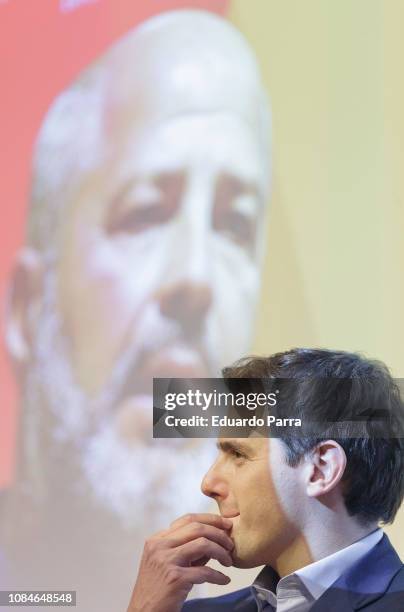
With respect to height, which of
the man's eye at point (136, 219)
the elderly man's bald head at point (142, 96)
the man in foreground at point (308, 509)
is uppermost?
the elderly man's bald head at point (142, 96)

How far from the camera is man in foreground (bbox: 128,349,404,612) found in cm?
157

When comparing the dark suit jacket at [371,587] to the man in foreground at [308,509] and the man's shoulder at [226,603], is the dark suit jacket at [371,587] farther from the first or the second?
the man's shoulder at [226,603]

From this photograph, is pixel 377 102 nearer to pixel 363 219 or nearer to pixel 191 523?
pixel 363 219

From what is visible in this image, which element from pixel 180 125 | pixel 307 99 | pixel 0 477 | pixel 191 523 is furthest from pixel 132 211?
pixel 191 523

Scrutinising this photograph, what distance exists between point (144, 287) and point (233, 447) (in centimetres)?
53

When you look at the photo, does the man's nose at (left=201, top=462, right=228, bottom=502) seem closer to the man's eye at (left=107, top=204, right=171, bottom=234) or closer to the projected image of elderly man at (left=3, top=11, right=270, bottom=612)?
the projected image of elderly man at (left=3, top=11, right=270, bottom=612)

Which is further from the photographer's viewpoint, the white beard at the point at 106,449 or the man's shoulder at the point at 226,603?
the white beard at the point at 106,449

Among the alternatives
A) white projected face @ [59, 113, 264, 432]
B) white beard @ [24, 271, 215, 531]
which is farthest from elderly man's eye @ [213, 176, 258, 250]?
white beard @ [24, 271, 215, 531]

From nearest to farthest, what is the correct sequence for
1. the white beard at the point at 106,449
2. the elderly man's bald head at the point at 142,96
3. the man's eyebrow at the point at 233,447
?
the man's eyebrow at the point at 233,447 < the white beard at the point at 106,449 < the elderly man's bald head at the point at 142,96

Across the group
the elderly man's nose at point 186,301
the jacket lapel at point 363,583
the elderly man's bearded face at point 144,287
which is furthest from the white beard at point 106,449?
the jacket lapel at point 363,583

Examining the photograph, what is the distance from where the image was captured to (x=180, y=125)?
214cm

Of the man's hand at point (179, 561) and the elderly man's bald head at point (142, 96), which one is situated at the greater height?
the elderly man's bald head at point (142, 96)

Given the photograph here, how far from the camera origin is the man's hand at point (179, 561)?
160cm

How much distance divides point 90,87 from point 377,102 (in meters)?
0.60
